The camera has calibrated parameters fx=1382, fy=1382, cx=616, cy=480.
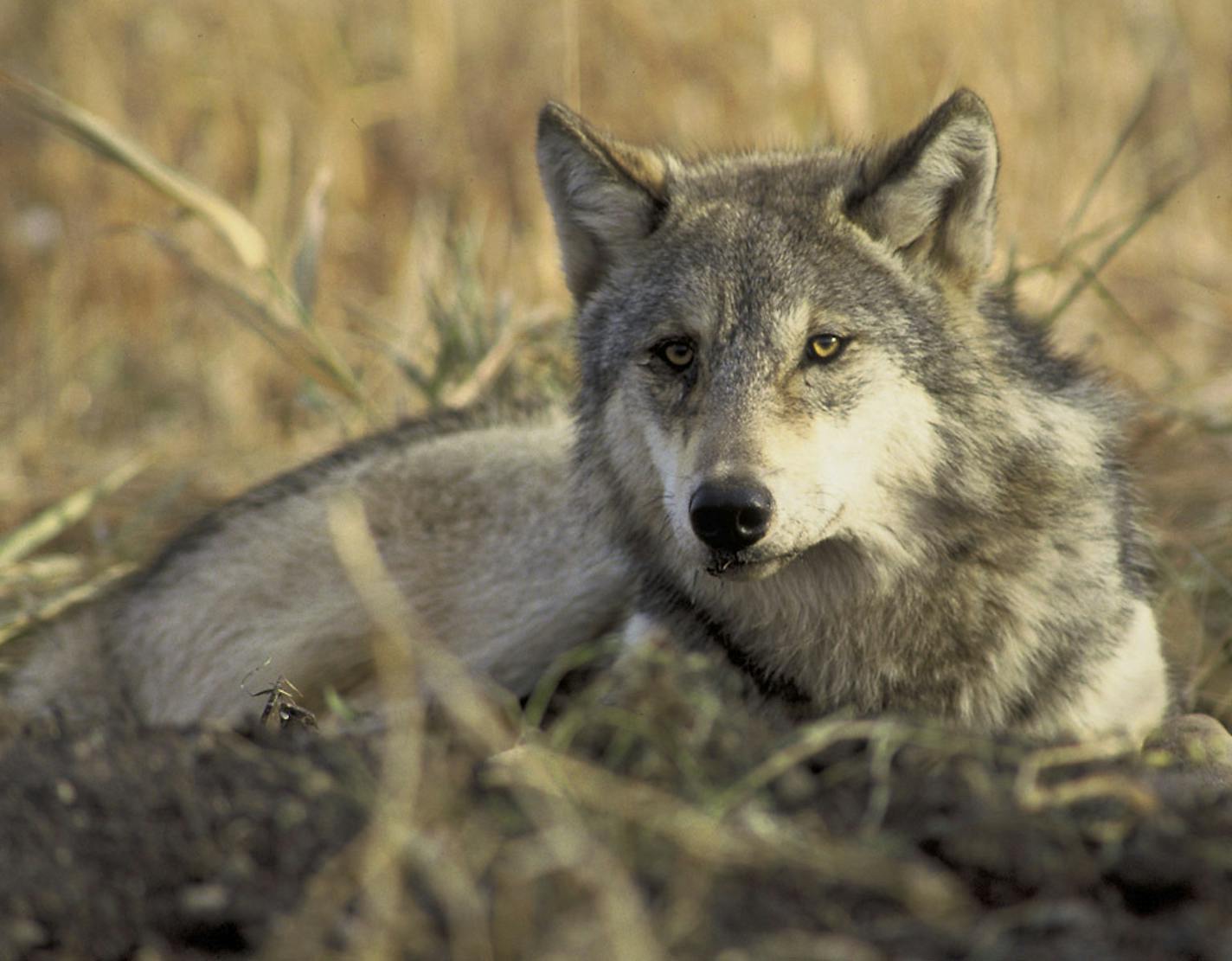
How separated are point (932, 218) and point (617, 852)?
86.4 inches

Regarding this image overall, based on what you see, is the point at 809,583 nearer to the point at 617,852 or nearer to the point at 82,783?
the point at 617,852

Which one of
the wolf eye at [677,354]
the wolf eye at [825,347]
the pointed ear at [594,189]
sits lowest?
the wolf eye at [677,354]

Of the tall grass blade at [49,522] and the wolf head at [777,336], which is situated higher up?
the wolf head at [777,336]

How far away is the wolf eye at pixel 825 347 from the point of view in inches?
139

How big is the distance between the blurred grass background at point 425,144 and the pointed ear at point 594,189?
272 cm

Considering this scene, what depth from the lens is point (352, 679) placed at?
4.73m

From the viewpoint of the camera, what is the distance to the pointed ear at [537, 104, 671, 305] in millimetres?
3986

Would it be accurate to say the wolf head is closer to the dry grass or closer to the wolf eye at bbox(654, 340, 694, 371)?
the wolf eye at bbox(654, 340, 694, 371)

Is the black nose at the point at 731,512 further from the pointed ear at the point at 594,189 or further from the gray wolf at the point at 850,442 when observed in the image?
the pointed ear at the point at 594,189

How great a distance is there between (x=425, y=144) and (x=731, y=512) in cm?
716

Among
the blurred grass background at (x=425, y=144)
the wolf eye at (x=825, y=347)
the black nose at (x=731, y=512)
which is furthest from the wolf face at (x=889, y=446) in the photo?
the blurred grass background at (x=425, y=144)

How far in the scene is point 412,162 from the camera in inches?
381

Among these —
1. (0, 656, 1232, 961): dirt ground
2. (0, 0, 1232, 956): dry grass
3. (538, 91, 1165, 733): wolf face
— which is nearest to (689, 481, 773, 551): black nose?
(538, 91, 1165, 733): wolf face

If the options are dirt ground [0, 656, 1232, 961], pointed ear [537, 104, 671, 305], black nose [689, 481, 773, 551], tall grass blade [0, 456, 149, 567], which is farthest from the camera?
tall grass blade [0, 456, 149, 567]
